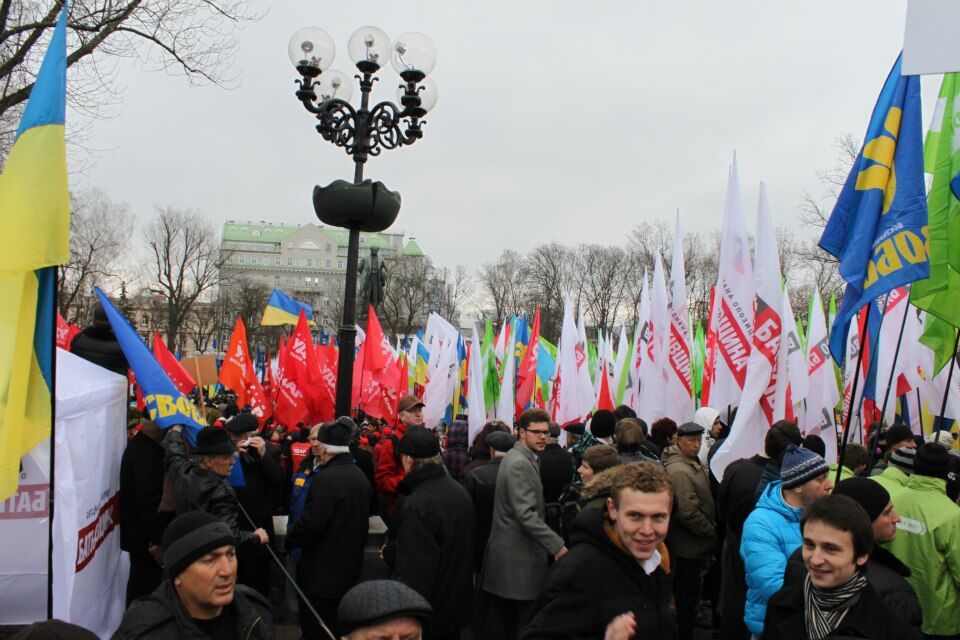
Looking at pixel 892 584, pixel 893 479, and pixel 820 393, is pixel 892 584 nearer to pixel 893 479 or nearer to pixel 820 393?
pixel 893 479

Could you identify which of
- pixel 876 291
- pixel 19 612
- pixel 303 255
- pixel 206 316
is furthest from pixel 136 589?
pixel 303 255

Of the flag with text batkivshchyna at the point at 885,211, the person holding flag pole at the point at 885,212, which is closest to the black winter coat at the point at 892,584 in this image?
the person holding flag pole at the point at 885,212

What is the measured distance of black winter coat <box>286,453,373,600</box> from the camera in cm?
470

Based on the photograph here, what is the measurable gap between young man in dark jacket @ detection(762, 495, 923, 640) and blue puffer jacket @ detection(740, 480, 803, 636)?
80 cm

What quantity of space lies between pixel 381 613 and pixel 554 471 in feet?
14.7

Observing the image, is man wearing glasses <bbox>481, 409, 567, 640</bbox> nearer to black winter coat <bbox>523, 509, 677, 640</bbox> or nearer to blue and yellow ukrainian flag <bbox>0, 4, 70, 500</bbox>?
black winter coat <bbox>523, 509, 677, 640</bbox>

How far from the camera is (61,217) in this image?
115 inches

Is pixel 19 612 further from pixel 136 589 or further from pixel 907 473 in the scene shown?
pixel 907 473

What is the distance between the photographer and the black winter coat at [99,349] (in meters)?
Answer: 4.75

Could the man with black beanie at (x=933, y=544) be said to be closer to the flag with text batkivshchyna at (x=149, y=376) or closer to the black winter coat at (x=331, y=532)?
the black winter coat at (x=331, y=532)

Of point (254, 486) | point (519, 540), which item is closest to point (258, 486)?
point (254, 486)

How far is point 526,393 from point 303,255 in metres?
104

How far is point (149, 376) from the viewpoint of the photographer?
4.40 meters

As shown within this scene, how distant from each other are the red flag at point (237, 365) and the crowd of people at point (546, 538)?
5.23 m
